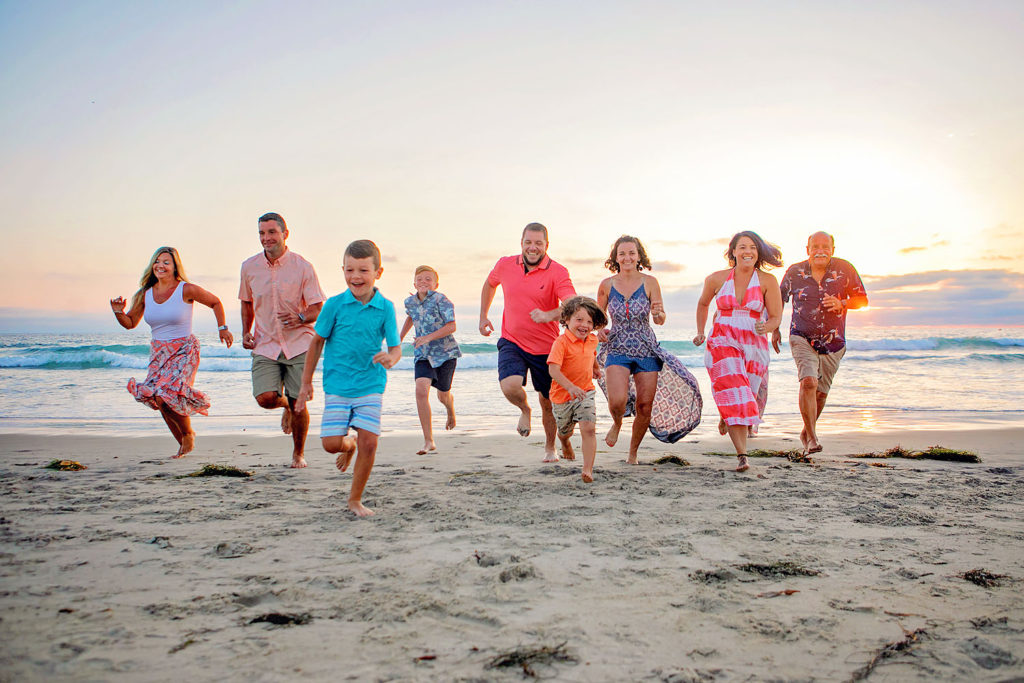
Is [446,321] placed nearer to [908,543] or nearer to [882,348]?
[908,543]

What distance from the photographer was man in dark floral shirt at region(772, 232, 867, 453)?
644 cm

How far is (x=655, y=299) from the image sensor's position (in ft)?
18.7

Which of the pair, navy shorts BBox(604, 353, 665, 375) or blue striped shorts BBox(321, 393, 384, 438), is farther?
navy shorts BBox(604, 353, 665, 375)

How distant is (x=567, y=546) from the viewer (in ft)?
10.9

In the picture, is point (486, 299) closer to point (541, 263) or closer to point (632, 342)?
point (541, 263)

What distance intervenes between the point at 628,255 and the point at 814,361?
7.24 feet

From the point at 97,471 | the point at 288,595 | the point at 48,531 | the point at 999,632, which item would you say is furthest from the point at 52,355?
the point at 999,632

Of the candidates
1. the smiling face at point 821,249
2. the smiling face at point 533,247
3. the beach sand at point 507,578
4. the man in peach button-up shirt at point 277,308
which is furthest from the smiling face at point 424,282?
the smiling face at point 821,249

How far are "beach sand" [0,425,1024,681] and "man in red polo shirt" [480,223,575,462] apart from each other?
3.71 feet

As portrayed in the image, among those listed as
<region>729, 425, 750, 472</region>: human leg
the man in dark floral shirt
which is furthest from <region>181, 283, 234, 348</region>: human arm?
the man in dark floral shirt

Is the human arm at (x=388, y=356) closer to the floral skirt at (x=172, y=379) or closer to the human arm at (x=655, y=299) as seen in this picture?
the human arm at (x=655, y=299)

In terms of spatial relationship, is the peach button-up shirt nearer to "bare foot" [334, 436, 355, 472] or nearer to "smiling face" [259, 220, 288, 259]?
"smiling face" [259, 220, 288, 259]

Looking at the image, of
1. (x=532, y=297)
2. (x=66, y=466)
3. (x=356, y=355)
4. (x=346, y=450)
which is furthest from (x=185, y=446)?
(x=532, y=297)

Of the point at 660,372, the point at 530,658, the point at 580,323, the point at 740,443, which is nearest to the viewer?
the point at 530,658
